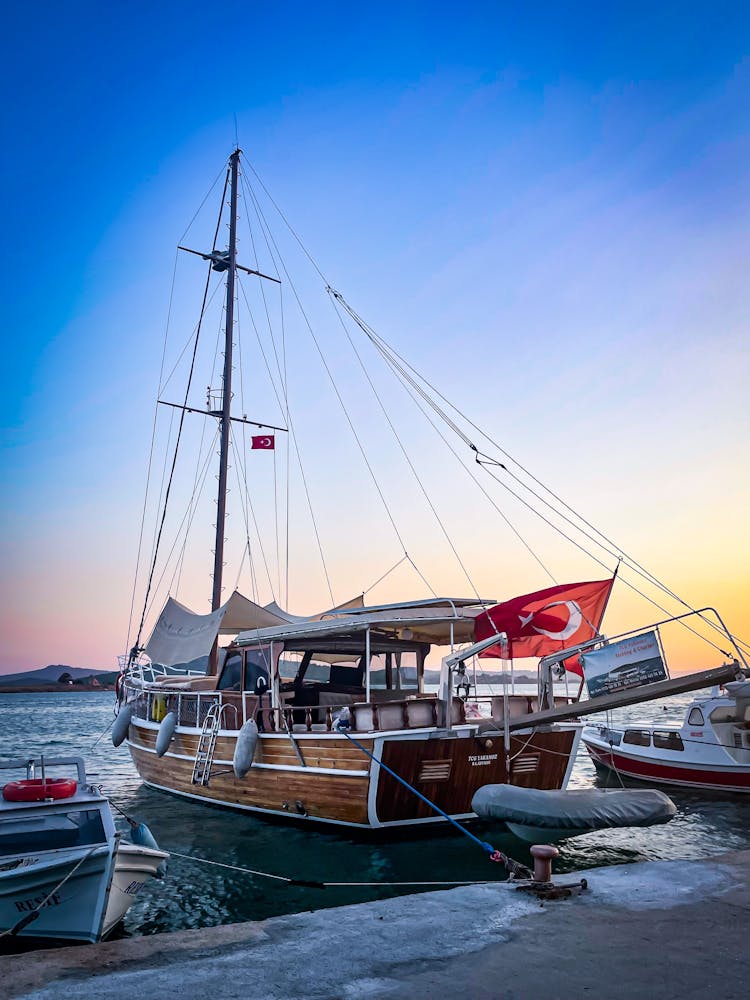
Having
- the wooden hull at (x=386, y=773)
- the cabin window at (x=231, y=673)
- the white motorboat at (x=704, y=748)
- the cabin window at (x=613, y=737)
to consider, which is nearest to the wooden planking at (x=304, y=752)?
the wooden hull at (x=386, y=773)

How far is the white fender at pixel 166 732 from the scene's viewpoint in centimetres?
1825

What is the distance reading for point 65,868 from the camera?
27.2 ft

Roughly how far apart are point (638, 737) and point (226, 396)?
66.3 feet

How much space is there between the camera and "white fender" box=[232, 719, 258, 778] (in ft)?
49.6

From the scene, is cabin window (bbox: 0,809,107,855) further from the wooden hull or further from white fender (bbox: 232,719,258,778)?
white fender (bbox: 232,719,258,778)

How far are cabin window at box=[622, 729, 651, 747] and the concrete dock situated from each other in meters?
18.6

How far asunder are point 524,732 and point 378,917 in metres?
8.66

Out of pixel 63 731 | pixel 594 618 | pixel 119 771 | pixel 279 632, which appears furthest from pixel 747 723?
pixel 63 731

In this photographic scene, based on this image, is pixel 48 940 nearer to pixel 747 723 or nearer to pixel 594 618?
pixel 594 618

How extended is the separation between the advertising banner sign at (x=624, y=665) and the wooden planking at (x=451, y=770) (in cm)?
314

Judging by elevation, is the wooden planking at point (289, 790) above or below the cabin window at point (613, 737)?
below

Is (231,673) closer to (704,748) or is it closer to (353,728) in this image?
(353,728)

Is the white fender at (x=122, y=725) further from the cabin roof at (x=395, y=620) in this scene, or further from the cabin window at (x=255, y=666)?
the cabin roof at (x=395, y=620)

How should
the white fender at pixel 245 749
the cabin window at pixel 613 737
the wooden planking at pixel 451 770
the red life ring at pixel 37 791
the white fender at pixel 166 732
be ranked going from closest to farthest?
the red life ring at pixel 37 791
the wooden planking at pixel 451 770
the white fender at pixel 245 749
the white fender at pixel 166 732
the cabin window at pixel 613 737
